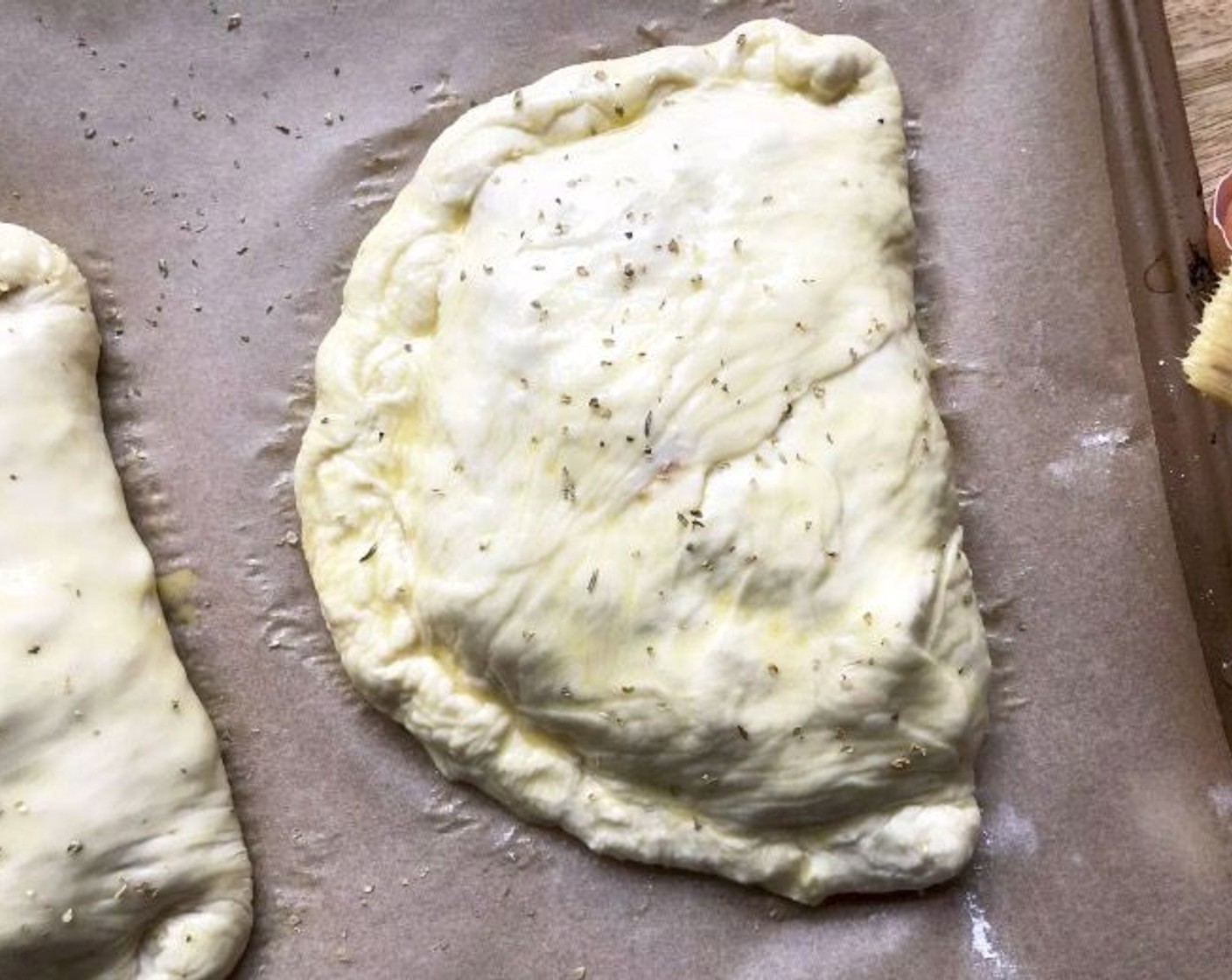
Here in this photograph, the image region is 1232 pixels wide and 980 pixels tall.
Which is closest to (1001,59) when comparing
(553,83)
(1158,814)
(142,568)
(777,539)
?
(553,83)

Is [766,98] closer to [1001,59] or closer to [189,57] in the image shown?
[1001,59]

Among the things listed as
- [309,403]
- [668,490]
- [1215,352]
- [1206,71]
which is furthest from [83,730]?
[1206,71]

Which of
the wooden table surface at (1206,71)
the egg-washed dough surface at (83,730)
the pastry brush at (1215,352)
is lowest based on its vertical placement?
the egg-washed dough surface at (83,730)

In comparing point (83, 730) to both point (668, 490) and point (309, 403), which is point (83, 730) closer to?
point (309, 403)

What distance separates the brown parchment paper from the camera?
2008 mm

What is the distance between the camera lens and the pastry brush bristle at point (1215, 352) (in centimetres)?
189

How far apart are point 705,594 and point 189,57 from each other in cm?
134

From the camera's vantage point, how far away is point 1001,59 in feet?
7.30

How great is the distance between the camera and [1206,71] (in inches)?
89.1

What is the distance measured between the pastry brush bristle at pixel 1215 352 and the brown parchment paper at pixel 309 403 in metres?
0.22

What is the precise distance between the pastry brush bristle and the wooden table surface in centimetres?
44

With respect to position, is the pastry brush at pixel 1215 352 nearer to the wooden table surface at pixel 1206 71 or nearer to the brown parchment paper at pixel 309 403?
the brown parchment paper at pixel 309 403

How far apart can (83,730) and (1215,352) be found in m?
1.80

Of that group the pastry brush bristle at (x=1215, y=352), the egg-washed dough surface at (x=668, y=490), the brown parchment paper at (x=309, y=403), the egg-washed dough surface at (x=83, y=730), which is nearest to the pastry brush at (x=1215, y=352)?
the pastry brush bristle at (x=1215, y=352)
